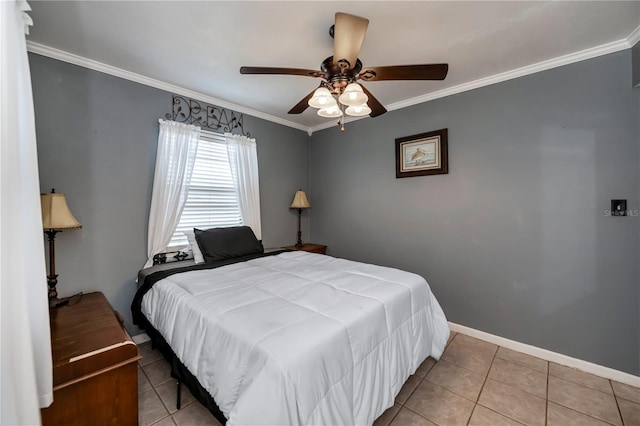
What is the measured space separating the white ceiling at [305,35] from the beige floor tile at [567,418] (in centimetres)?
266

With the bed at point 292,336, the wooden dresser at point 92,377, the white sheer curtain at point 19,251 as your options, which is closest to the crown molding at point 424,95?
the white sheer curtain at point 19,251

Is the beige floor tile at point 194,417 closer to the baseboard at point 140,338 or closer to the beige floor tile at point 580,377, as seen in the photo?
the baseboard at point 140,338

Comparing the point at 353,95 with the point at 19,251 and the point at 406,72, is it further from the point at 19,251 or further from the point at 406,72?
the point at 19,251

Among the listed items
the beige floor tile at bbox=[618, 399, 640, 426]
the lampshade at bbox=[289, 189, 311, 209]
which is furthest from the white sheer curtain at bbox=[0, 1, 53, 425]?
the beige floor tile at bbox=[618, 399, 640, 426]

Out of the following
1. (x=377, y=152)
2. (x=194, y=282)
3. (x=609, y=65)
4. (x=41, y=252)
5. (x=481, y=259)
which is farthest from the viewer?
(x=377, y=152)

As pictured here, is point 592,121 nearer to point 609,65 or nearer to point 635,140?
point 635,140

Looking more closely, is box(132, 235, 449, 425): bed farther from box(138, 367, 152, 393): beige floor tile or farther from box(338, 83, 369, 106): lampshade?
box(338, 83, 369, 106): lampshade

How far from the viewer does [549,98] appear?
7.68ft

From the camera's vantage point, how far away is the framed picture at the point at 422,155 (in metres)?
2.93

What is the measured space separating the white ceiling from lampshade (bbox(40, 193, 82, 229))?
1232 millimetres

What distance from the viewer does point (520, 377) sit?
6.88 ft

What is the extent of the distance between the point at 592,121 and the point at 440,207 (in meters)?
1.38

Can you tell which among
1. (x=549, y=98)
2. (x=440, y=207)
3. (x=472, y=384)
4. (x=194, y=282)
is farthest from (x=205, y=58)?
(x=472, y=384)

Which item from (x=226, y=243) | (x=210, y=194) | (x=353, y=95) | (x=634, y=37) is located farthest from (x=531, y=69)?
(x=210, y=194)
